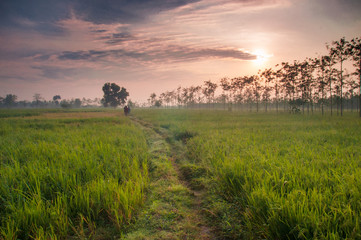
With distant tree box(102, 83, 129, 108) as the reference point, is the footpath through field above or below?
below

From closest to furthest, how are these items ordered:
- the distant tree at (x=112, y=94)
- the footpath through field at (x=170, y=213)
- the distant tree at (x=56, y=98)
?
the footpath through field at (x=170, y=213) → the distant tree at (x=112, y=94) → the distant tree at (x=56, y=98)

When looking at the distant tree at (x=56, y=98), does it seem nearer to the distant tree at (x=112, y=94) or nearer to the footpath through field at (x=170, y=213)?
the distant tree at (x=112, y=94)

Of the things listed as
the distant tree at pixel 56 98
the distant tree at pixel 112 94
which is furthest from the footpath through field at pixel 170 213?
the distant tree at pixel 56 98

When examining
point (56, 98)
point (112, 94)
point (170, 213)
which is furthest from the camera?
point (56, 98)

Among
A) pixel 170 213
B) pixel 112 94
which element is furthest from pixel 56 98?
pixel 170 213

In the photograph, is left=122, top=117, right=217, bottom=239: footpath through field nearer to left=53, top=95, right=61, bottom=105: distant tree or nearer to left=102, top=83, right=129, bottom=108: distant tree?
left=102, top=83, right=129, bottom=108: distant tree

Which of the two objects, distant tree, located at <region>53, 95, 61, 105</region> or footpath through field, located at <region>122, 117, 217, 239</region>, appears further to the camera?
distant tree, located at <region>53, 95, 61, 105</region>

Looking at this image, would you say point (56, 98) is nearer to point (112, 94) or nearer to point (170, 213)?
point (112, 94)

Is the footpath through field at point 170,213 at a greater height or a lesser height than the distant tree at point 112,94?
lesser

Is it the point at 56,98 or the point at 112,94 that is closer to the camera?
the point at 112,94

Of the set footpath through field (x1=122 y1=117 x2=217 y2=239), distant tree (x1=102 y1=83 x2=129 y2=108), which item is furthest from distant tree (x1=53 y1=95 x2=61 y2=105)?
footpath through field (x1=122 y1=117 x2=217 y2=239)

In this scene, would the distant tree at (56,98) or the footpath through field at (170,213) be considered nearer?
the footpath through field at (170,213)

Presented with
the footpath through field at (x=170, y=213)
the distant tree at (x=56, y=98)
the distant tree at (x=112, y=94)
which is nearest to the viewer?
the footpath through field at (x=170, y=213)

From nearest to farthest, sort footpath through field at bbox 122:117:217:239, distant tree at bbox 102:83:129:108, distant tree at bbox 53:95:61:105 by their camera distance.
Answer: footpath through field at bbox 122:117:217:239
distant tree at bbox 102:83:129:108
distant tree at bbox 53:95:61:105
